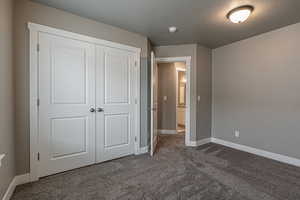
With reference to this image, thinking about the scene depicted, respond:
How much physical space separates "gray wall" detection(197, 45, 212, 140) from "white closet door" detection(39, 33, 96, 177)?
2317 millimetres

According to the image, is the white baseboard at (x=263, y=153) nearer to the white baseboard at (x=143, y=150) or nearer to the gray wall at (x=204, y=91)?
the gray wall at (x=204, y=91)

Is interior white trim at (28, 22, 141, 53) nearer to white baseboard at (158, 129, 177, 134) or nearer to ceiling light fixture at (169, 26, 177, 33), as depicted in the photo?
ceiling light fixture at (169, 26, 177, 33)

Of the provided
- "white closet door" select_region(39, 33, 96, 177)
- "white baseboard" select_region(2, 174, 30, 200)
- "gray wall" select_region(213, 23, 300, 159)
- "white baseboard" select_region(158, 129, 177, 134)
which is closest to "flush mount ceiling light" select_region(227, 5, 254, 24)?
"gray wall" select_region(213, 23, 300, 159)

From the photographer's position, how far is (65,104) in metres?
2.16

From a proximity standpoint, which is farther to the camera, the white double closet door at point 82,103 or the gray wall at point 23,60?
the white double closet door at point 82,103

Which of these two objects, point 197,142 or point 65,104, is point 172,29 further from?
point 197,142

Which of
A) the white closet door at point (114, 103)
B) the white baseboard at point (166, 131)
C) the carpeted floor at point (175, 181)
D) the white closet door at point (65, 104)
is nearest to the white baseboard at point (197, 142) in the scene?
the carpeted floor at point (175, 181)

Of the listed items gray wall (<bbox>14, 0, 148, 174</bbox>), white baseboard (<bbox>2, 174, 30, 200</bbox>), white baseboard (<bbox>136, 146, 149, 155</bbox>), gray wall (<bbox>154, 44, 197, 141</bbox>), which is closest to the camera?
white baseboard (<bbox>2, 174, 30, 200</bbox>)

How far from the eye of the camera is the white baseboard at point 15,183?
159 cm

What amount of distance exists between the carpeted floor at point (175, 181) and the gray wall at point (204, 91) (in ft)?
2.98

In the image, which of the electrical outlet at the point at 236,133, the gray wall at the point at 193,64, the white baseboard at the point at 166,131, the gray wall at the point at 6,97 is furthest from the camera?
the white baseboard at the point at 166,131

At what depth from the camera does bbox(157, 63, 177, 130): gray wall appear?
15.2ft

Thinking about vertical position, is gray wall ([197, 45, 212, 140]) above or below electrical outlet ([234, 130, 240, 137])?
above

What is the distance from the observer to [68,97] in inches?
86.0
